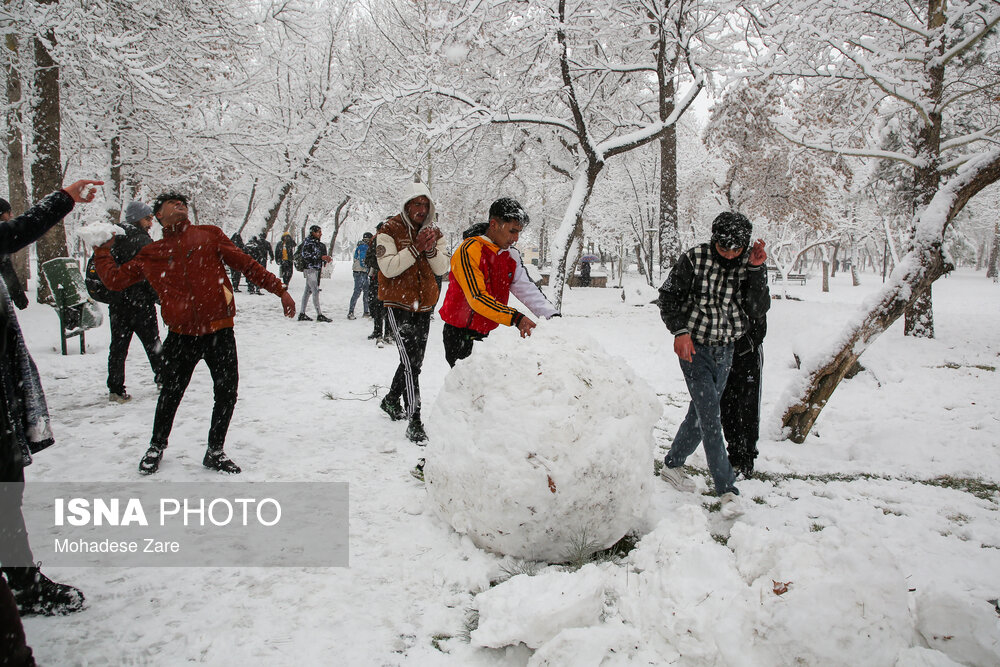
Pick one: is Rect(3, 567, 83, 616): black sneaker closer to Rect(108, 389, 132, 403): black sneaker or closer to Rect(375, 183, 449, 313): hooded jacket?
Rect(375, 183, 449, 313): hooded jacket

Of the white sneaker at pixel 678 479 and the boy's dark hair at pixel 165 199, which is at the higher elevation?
the boy's dark hair at pixel 165 199

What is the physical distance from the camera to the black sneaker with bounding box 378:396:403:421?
16.7 feet

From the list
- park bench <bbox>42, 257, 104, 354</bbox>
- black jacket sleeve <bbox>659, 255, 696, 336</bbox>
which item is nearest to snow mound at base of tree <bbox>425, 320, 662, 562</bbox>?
black jacket sleeve <bbox>659, 255, 696, 336</bbox>

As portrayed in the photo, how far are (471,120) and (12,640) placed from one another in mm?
10401

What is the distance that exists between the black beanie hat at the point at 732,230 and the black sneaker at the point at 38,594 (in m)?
3.84

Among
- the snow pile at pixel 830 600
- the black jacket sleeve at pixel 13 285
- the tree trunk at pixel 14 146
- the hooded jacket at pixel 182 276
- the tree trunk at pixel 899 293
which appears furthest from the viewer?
the tree trunk at pixel 14 146

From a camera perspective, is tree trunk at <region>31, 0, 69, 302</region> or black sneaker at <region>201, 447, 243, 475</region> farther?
tree trunk at <region>31, 0, 69, 302</region>

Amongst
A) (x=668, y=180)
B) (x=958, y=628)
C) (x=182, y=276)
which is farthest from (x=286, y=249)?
(x=958, y=628)

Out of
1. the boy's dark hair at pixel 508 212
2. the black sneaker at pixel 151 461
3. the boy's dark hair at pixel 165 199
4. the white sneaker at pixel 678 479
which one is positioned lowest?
the white sneaker at pixel 678 479

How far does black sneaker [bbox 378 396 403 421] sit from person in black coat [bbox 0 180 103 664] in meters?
2.91

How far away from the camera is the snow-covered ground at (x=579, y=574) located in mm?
2018

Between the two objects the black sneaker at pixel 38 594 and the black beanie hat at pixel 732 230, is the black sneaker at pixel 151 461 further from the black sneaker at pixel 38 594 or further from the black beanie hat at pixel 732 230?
the black beanie hat at pixel 732 230

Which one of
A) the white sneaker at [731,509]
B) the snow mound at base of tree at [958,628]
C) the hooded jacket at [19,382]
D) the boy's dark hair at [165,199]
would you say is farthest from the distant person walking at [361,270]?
the snow mound at base of tree at [958,628]

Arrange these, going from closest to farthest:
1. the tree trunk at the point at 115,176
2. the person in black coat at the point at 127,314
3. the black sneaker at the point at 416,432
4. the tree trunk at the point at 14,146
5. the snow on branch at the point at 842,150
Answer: the black sneaker at the point at 416,432, the person in black coat at the point at 127,314, the snow on branch at the point at 842,150, the tree trunk at the point at 14,146, the tree trunk at the point at 115,176
